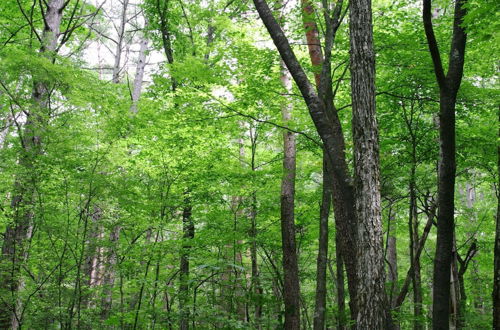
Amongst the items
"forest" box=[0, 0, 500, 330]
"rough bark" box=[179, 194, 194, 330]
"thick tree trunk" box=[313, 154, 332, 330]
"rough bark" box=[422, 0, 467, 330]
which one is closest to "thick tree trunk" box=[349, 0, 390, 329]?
"forest" box=[0, 0, 500, 330]

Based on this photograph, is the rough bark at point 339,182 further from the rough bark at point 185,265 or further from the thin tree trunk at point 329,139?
the rough bark at point 185,265

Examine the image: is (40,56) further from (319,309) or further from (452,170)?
(452,170)

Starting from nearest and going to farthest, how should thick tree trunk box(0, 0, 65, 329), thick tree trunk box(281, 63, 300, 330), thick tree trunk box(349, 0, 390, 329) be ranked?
thick tree trunk box(349, 0, 390, 329)
thick tree trunk box(0, 0, 65, 329)
thick tree trunk box(281, 63, 300, 330)

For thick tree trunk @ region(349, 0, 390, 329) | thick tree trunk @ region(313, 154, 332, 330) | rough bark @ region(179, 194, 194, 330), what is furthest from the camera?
rough bark @ region(179, 194, 194, 330)

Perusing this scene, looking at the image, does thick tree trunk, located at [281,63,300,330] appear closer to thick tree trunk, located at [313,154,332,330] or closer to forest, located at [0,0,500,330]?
forest, located at [0,0,500,330]

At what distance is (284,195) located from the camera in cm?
877

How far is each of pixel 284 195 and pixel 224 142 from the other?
7.20 feet

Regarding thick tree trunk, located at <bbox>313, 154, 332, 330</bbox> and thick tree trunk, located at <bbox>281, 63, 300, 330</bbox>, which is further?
thick tree trunk, located at <bbox>281, 63, 300, 330</bbox>

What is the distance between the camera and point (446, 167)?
17.1 feet

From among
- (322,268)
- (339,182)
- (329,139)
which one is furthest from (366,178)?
(322,268)

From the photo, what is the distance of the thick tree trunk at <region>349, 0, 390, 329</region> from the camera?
405cm

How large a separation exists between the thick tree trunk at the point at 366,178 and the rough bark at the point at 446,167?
114 centimetres

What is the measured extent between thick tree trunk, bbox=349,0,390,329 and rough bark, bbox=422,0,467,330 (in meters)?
1.14

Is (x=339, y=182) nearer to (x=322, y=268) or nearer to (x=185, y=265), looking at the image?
(x=322, y=268)
